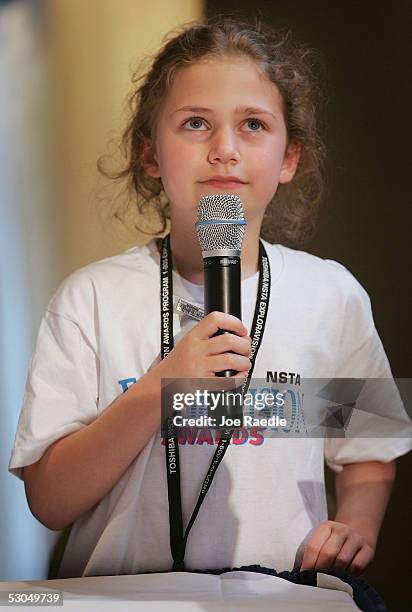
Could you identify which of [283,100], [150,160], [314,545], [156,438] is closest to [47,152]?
[150,160]

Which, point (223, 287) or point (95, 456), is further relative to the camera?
point (95, 456)

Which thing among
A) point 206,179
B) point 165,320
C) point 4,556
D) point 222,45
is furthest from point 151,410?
point 222,45

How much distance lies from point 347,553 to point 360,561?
3cm

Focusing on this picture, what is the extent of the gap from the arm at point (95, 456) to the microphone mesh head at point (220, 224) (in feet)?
0.58

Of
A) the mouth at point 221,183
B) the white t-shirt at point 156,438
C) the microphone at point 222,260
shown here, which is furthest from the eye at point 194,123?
the microphone at point 222,260

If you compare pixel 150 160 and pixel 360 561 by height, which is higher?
pixel 150 160

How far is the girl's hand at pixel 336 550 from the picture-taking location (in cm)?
140

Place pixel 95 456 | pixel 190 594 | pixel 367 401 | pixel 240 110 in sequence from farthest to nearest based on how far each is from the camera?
1. pixel 367 401
2. pixel 240 110
3. pixel 95 456
4. pixel 190 594

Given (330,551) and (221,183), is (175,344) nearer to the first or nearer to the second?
(221,183)

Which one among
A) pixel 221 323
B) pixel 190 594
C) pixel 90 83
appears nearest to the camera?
pixel 221 323

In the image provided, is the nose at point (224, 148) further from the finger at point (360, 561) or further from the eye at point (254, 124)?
the finger at point (360, 561)

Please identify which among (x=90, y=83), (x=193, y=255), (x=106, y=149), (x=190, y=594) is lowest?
Answer: (x=190, y=594)

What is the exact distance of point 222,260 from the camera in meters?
1.09

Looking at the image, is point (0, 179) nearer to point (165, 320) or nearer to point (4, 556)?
point (165, 320)
